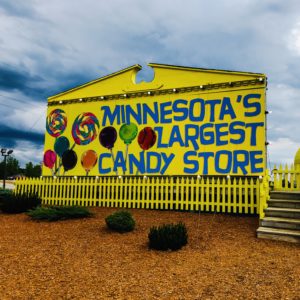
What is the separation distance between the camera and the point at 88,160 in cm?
1463

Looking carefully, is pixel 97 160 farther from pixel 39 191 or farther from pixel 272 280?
pixel 272 280

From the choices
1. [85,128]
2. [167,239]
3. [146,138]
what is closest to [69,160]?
[85,128]

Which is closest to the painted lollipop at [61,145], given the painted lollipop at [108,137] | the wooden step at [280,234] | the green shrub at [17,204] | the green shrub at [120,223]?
the painted lollipop at [108,137]

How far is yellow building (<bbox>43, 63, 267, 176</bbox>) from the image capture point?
39.5ft

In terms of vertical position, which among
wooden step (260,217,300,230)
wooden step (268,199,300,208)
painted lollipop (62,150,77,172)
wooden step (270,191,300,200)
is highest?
painted lollipop (62,150,77,172)

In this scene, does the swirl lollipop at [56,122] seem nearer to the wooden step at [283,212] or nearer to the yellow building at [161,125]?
the yellow building at [161,125]

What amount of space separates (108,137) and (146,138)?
195 centimetres

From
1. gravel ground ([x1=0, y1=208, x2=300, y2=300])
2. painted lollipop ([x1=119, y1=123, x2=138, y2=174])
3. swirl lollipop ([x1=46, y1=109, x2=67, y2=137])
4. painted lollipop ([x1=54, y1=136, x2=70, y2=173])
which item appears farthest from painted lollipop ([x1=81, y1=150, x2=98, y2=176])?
gravel ground ([x1=0, y1=208, x2=300, y2=300])

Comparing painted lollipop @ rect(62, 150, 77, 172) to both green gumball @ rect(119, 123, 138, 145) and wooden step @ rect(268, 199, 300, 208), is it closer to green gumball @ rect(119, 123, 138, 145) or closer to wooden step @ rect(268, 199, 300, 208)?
green gumball @ rect(119, 123, 138, 145)

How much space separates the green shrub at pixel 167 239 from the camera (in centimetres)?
704

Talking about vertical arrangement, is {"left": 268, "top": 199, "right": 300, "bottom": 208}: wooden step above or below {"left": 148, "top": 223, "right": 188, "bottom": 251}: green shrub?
above

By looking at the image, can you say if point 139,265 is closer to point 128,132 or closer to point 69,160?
point 128,132

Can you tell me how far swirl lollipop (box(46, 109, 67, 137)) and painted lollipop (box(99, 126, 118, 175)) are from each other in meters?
2.32

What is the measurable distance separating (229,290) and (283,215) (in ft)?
16.8
